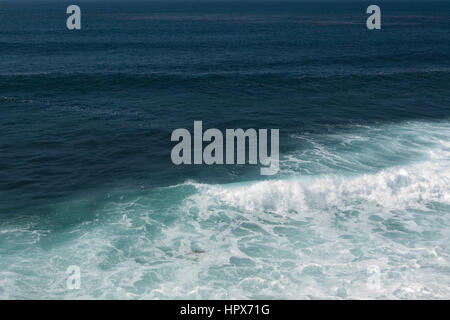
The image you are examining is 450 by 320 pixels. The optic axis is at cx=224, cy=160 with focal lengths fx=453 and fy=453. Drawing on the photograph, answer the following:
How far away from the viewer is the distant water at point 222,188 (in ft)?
70.3

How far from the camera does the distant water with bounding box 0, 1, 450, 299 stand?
70.3 feet

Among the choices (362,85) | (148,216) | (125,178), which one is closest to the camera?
(148,216)

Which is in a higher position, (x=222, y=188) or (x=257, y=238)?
(x=222, y=188)

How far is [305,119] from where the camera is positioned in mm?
44062

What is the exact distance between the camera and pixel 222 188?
2983cm

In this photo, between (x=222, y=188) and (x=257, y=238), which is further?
(x=222, y=188)

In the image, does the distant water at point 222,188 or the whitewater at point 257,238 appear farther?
the distant water at point 222,188

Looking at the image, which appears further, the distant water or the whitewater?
the distant water

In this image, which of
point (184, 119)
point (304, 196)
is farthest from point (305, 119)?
point (304, 196)
